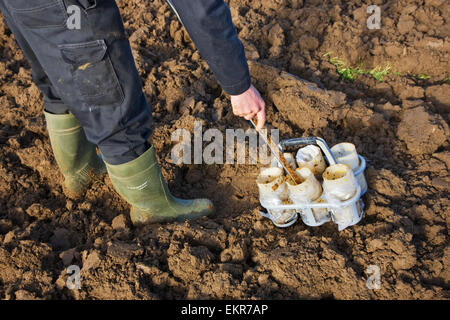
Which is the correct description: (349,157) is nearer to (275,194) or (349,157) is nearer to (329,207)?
(329,207)

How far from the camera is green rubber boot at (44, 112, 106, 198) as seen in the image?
2529 millimetres

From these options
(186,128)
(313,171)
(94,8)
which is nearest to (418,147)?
(313,171)

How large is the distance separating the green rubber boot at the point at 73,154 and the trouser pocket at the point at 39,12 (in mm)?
849

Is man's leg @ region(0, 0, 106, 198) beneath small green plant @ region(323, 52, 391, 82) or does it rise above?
above

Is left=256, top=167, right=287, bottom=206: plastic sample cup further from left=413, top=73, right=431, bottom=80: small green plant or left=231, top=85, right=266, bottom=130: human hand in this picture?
left=413, top=73, right=431, bottom=80: small green plant

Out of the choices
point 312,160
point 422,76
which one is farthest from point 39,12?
point 422,76

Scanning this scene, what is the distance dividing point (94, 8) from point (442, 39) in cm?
317

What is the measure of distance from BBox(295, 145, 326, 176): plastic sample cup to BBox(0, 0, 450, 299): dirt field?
35 centimetres

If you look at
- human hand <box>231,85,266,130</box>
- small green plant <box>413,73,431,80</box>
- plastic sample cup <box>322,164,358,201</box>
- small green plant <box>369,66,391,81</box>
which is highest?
human hand <box>231,85,266,130</box>

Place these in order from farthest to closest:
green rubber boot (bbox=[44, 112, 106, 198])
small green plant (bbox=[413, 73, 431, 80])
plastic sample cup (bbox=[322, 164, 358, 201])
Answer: small green plant (bbox=[413, 73, 431, 80]) → green rubber boot (bbox=[44, 112, 106, 198]) → plastic sample cup (bbox=[322, 164, 358, 201])

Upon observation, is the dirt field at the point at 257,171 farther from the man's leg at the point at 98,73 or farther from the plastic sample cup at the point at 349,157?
the man's leg at the point at 98,73

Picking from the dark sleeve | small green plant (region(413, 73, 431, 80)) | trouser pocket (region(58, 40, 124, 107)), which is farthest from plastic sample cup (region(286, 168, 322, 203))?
small green plant (region(413, 73, 431, 80))

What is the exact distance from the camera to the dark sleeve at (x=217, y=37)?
163cm

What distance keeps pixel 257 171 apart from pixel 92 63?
1.46m
